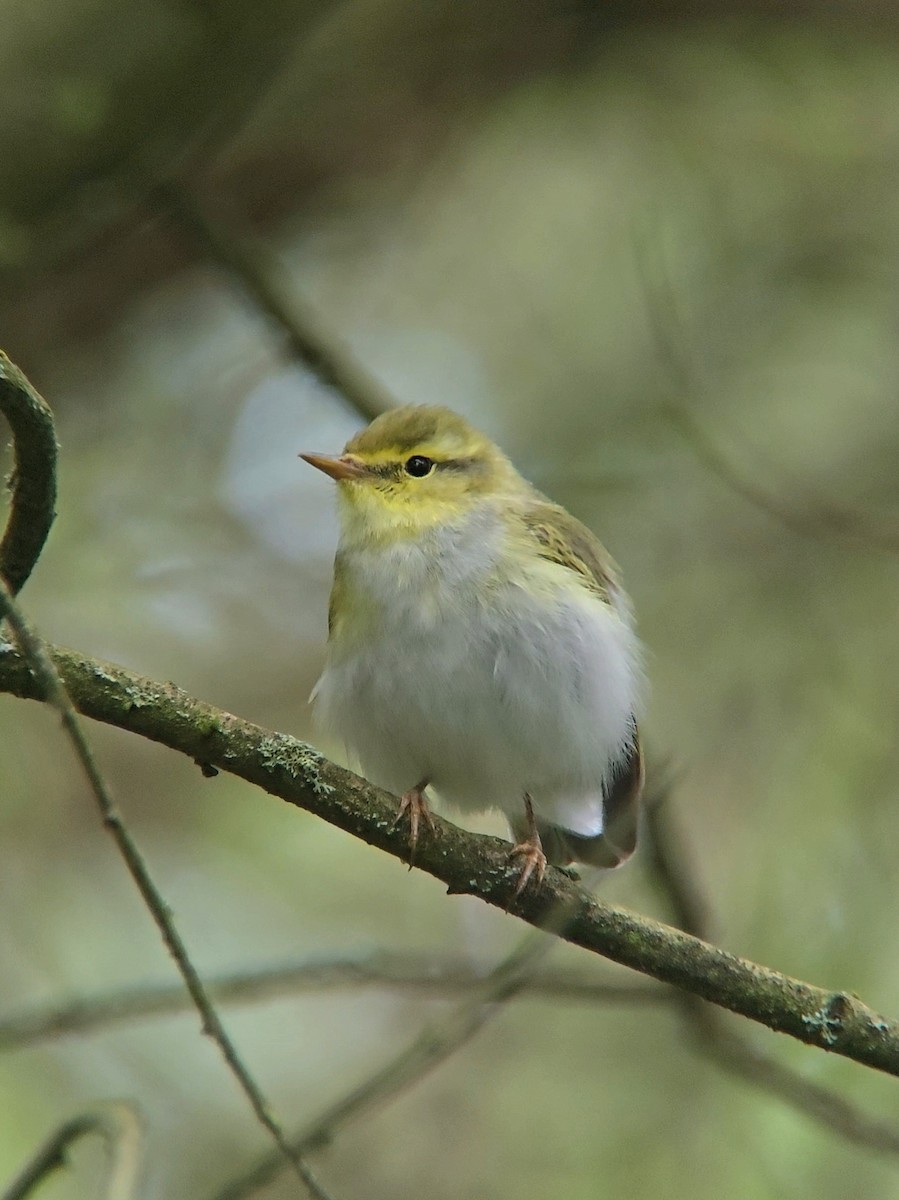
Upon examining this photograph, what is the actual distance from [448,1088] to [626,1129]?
1.03 meters

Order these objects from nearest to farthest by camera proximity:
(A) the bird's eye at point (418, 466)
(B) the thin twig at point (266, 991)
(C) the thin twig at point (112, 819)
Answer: (C) the thin twig at point (112, 819)
(B) the thin twig at point (266, 991)
(A) the bird's eye at point (418, 466)

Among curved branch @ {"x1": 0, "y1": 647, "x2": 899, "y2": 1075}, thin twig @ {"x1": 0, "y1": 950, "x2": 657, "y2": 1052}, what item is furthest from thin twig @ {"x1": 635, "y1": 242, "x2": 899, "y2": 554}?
curved branch @ {"x1": 0, "y1": 647, "x2": 899, "y2": 1075}

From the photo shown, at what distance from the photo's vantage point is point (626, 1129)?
5.99 meters

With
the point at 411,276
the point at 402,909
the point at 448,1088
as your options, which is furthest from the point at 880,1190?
the point at 411,276

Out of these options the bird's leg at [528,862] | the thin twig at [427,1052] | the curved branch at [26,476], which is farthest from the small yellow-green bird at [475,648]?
the curved branch at [26,476]

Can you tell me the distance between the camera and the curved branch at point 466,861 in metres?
2.88

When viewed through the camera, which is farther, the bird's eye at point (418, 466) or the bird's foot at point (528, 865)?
the bird's eye at point (418, 466)

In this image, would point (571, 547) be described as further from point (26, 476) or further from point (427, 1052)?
point (26, 476)

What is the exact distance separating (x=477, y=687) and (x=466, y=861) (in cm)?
85

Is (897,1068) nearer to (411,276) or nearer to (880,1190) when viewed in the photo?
(880,1190)

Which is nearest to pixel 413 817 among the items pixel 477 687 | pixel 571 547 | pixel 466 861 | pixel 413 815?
pixel 413 815

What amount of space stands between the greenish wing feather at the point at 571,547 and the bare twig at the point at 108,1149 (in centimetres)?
214

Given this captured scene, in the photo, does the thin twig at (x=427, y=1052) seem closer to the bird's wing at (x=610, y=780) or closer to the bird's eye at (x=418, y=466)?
the bird's wing at (x=610, y=780)

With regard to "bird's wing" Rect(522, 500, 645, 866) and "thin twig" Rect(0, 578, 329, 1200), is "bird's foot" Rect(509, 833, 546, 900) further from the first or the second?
"bird's wing" Rect(522, 500, 645, 866)
